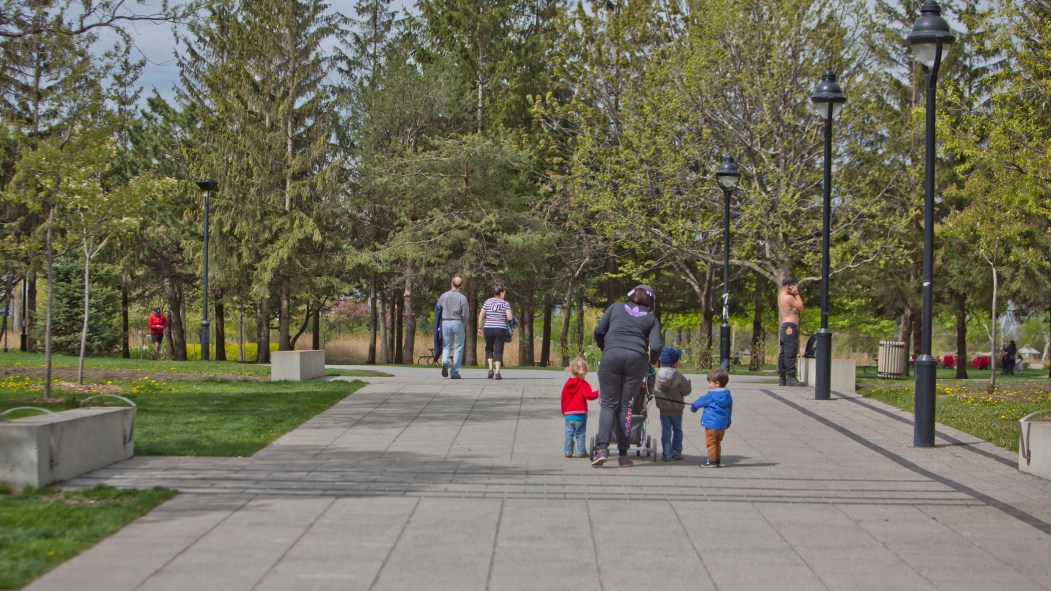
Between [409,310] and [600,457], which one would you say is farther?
[409,310]

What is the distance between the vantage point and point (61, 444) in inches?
322

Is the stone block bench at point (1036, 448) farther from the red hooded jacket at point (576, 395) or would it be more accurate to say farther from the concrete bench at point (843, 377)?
the concrete bench at point (843, 377)

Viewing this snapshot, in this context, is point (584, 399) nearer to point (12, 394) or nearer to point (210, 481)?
point (210, 481)

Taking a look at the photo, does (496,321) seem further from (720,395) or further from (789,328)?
(720,395)

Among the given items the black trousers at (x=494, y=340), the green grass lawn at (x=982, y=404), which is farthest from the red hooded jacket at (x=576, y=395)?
the black trousers at (x=494, y=340)

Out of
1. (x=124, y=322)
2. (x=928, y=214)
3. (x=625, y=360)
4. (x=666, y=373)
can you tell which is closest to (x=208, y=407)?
(x=625, y=360)

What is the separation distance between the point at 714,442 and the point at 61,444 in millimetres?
5309

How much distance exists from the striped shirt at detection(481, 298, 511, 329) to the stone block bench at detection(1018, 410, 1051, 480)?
31.5ft

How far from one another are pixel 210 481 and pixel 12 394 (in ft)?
24.8

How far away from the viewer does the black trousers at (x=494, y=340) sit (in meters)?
18.1

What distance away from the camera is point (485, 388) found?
1709 cm

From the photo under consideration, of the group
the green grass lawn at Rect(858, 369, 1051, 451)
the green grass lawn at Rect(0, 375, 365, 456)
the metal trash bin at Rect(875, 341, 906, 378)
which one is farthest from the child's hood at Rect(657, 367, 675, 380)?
the metal trash bin at Rect(875, 341, 906, 378)

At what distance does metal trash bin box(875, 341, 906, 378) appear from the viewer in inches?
1039

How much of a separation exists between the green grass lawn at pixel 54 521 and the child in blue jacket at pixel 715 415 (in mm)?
4500
